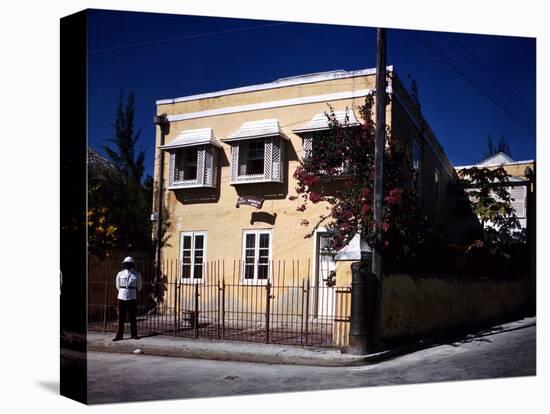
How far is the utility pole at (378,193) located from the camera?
1014cm

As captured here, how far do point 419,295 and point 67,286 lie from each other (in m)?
5.23

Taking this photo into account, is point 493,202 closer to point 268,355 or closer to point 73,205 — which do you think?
point 268,355

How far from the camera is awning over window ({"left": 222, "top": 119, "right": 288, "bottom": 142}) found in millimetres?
9867

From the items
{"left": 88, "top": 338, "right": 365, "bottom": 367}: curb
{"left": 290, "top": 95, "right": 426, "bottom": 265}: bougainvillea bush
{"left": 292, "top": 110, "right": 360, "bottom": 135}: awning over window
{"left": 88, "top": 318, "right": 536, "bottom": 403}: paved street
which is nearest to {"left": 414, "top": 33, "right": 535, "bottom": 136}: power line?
{"left": 290, "top": 95, "right": 426, "bottom": 265}: bougainvillea bush

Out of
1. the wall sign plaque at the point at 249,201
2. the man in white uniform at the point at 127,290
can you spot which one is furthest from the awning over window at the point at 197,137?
the man in white uniform at the point at 127,290

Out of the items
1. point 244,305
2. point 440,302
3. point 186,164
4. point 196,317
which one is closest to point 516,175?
point 440,302

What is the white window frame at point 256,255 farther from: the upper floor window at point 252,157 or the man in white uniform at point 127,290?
the man in white uniform at point 127,290

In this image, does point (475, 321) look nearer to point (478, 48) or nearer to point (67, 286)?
point (478, 48)

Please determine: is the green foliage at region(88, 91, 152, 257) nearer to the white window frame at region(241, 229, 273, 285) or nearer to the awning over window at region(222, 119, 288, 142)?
the white window frame at region(241, 229, 273, 285)

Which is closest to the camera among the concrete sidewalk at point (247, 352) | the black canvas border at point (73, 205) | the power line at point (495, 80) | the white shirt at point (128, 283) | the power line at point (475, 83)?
the black canvas border at point (73, 205)

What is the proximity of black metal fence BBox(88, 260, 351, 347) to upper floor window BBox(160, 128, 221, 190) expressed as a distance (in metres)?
1.02

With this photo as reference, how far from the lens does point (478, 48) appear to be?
11.1m

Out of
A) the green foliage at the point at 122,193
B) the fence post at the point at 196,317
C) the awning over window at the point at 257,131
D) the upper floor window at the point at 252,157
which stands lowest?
the fence post at the point at 196,317

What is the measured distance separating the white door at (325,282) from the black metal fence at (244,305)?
0.01 metres
